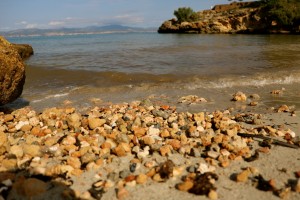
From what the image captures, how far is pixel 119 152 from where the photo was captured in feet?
13.5

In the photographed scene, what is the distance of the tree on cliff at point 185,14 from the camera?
83062mm

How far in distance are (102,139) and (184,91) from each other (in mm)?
5015

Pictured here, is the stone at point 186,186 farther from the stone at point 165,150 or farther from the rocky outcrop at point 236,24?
the rocky outcrop at point 236,24

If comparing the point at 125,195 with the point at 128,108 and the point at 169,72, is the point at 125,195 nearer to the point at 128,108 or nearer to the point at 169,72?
the point at 128,108

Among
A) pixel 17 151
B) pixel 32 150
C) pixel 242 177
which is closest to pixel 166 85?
pixel 32 150

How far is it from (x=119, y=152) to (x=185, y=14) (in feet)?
280

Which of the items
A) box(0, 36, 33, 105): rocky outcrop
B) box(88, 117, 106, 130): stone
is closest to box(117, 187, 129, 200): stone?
box(88, 117, 106, 130): stone

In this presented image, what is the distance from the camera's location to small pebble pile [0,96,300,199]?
11.2ft

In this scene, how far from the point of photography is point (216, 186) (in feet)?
11.3

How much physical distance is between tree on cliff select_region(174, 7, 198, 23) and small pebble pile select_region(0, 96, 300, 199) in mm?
81211

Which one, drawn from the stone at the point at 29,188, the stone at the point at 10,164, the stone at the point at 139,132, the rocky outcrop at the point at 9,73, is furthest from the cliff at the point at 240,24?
the stone at the point at 29,188

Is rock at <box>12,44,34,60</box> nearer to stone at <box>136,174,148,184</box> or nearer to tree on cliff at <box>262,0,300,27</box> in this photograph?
stone at <box>136,174,148,184</box>

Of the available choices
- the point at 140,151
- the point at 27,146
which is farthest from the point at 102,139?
the point at 27,146

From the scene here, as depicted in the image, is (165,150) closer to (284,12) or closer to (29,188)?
(29,188)
